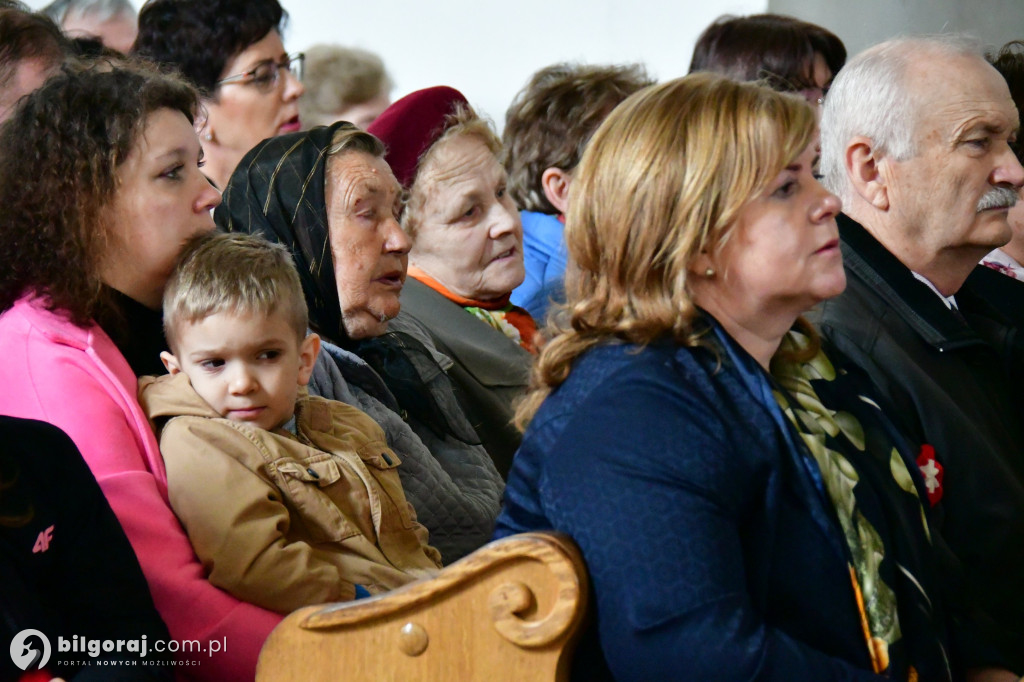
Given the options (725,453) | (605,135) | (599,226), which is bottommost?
(725,453)

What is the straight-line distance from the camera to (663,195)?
1.69m

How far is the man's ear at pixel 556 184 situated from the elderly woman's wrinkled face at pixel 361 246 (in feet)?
3.51

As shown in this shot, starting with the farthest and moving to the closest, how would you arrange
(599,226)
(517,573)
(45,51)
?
1. (45,51)
2. (599,226)
3. (517,573)

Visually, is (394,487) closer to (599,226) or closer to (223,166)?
(599,226)

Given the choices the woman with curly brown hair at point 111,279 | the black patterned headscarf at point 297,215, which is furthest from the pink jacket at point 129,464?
the black patterned headscarf at point 297,215

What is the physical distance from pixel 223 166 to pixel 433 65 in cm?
159

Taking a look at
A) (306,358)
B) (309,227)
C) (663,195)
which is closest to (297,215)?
(309,227)

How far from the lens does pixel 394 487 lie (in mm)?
2242

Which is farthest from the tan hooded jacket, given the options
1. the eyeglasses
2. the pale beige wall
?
the pale beige wall

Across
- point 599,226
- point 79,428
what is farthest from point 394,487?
point 599,226

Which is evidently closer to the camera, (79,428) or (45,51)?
(79,428)

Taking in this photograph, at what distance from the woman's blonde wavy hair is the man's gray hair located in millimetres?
1068

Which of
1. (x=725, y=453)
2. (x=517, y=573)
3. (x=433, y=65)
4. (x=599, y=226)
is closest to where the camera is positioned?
(x=517, y=573)

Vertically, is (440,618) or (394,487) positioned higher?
(440,618)
